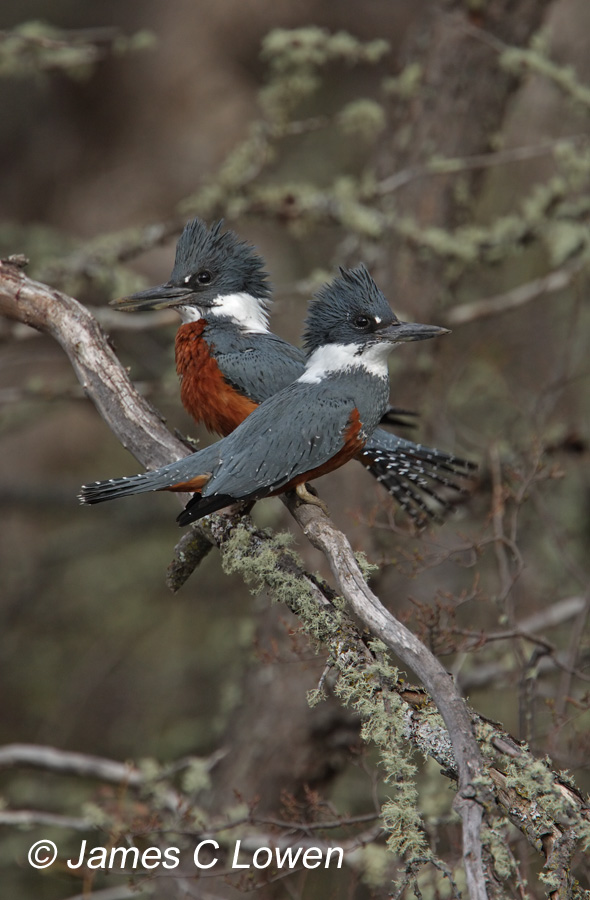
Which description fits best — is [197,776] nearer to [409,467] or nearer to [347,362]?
[409,467]

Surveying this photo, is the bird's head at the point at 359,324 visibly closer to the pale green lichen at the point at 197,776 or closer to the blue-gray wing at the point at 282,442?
the blue-gray wing at the point at 282,442

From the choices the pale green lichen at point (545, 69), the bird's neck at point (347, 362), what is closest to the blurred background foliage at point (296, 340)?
the pale green lichen at point (545, 69)

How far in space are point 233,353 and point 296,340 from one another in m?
2.40

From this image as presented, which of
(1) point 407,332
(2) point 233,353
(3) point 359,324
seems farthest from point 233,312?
(1) point 407,332

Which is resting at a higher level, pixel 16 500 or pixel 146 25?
pixel 146 25

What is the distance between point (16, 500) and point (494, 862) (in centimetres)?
418

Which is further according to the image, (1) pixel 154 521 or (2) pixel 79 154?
(2) pixel 79 154

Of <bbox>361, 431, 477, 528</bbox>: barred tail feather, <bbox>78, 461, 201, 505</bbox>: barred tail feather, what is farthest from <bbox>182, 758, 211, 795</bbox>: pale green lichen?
<bbox>78, 461, 201, 505</bbox>: barred tail feather

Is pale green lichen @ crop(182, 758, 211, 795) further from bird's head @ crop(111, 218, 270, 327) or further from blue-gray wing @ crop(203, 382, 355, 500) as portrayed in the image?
bird's head @ crop(111, 218, 270, 327)

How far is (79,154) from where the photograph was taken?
7.39 meters

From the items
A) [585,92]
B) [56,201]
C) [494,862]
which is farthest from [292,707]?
[56,201]

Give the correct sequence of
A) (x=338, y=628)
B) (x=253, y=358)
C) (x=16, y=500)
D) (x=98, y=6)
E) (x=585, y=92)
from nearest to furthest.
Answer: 1. (x=338, y=628)
2. (x=253, y=358)
3. (x=585, y=92)
4. (x=16, y=500)
5. (x=98, y=6)

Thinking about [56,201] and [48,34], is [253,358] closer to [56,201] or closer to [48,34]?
[48,34]

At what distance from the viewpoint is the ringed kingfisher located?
268cm
